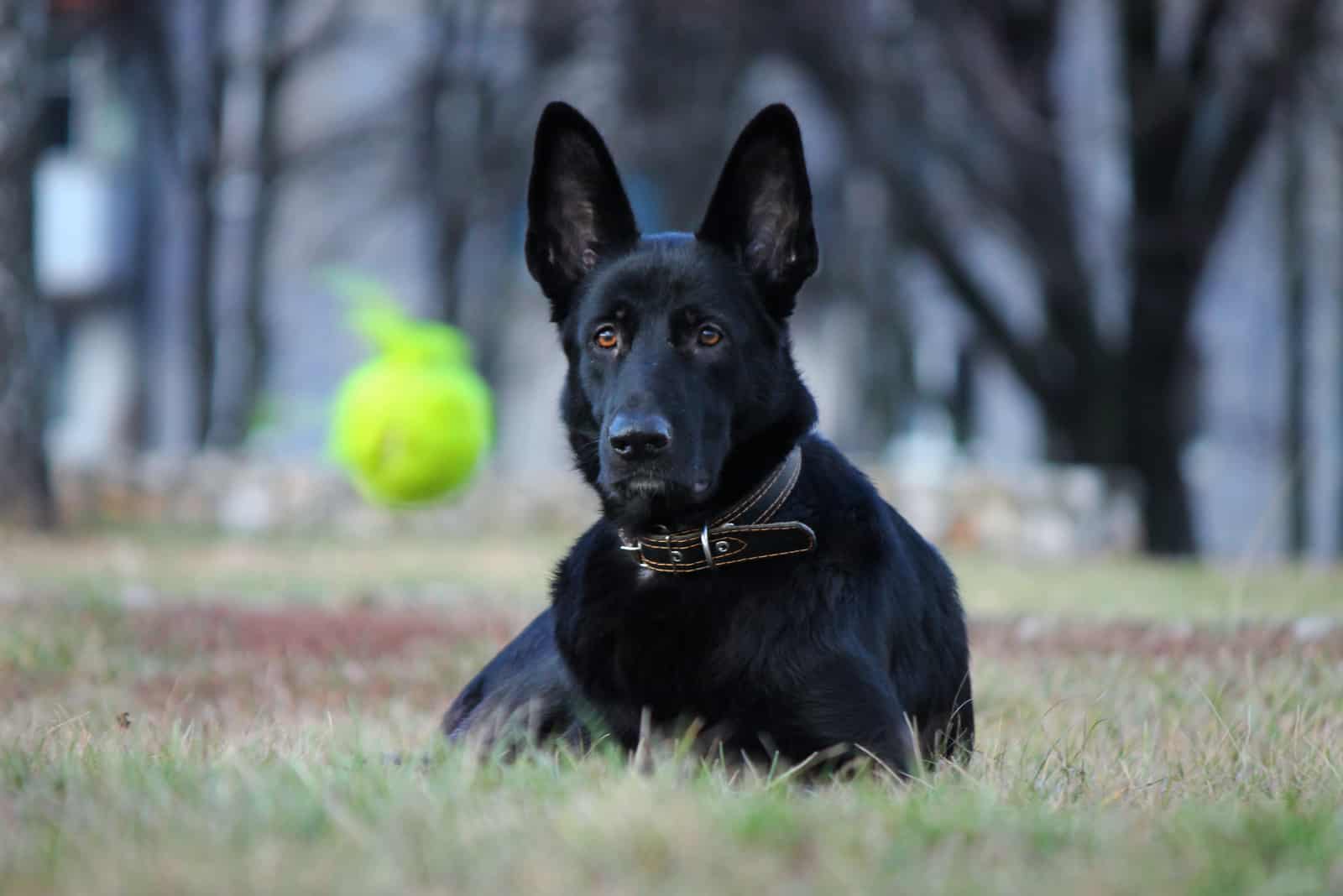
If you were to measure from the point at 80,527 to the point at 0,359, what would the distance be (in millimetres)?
1881

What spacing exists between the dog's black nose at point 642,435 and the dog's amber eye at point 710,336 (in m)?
0.28

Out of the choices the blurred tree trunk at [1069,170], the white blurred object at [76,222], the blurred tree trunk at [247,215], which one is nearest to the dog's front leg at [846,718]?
the blurred tree trunk at [1069,170]

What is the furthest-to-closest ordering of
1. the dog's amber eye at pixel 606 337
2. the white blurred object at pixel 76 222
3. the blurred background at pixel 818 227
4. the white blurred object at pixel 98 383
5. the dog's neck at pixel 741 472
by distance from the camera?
the white blurred object at pixel 98 383 < the white blurred object at pixel 76 222 < the blurred background at pixel 818 227 < the dog's amber eye at pixel 606 337 < the dog's neck at pixel 741 472

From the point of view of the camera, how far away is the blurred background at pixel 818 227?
491 inches

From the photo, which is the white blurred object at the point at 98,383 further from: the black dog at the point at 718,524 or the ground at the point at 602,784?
the black dog at the point at 718,524

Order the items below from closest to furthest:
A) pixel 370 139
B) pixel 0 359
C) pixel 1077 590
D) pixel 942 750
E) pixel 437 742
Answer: pixel 437 742 < pixel 942 750 < pixel 1077 590 < pixel 0 359 < pixel 370 139

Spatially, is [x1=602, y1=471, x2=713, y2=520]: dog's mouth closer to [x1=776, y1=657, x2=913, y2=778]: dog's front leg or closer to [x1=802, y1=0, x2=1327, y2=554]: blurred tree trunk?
[x1=776, y1=657, x2=913, y2=778]: dog's front leg

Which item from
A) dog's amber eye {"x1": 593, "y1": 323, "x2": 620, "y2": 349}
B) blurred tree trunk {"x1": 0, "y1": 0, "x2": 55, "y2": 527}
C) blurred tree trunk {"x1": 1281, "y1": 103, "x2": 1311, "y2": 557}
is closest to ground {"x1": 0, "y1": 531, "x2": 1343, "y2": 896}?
dog's amber eye {"x1": 593, "y1": 323, "x2": 620, "y2": 349}

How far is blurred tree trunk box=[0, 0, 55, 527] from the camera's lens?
9789 millimetres

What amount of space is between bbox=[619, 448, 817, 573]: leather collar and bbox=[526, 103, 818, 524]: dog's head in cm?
9

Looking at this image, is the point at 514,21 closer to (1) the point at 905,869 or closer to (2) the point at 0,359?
(2) the point at 0,359

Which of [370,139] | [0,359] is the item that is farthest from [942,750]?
[370,139]

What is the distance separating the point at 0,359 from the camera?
32.6ft

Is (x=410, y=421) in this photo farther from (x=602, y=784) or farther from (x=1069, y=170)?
(x=602, y=784)
